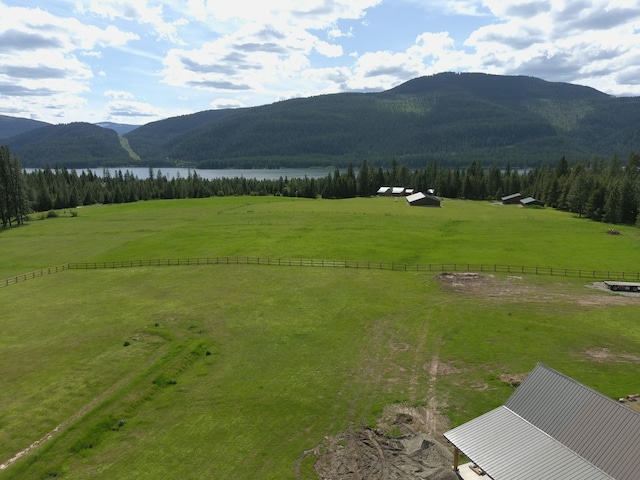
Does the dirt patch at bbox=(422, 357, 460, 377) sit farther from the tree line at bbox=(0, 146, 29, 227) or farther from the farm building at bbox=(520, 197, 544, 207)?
the farm building at bbox=(520, 197, 544, 207)

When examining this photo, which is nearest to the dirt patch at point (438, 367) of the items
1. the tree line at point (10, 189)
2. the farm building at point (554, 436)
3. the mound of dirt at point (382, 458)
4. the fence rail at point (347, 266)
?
the mound of dirt at point (382, 458)

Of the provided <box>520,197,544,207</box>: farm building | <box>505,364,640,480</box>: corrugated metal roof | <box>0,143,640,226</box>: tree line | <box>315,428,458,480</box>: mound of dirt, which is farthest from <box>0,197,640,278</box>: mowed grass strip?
<box>505,364,640,480</box>: corrugated metal roof

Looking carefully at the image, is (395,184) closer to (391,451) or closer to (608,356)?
(608,356)

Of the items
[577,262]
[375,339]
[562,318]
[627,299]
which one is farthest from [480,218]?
[375,339]

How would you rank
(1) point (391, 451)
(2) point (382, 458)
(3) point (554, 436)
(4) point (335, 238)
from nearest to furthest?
(3) point (554, 436) → (2) point (382, 458) → (1) point (391, 451) → (4) point (335, 238)

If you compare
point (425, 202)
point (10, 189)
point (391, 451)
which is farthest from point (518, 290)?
point (10, 189)

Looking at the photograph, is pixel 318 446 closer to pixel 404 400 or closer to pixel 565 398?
pixel 404 400
